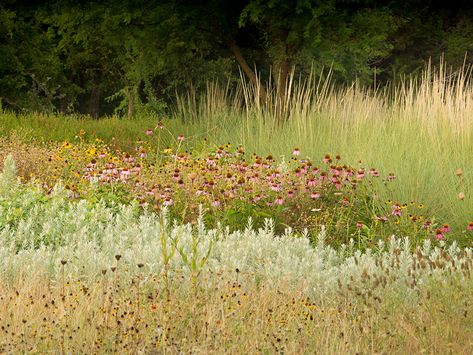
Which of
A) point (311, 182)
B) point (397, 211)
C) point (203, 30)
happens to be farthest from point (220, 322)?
point (203, 30)

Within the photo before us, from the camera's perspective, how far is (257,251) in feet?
17.8

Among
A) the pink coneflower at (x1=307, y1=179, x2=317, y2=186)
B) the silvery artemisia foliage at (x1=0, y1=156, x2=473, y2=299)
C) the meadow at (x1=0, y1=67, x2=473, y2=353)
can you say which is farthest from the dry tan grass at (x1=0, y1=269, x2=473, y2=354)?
the pink coneflower at (x1=307, y1=179, x2=317, y2=186)

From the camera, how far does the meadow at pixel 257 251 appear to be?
384cm

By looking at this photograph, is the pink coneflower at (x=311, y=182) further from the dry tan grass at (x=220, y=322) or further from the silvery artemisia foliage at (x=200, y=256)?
the dry tan grass at (x=220, y=322)

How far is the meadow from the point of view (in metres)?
3.84

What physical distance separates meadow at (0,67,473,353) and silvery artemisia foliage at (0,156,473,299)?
0.06 feet

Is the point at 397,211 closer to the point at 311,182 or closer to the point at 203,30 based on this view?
the point at 311,182

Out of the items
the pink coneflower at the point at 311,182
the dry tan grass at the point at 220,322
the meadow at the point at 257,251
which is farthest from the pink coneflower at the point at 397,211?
the dry tan grass at the point at 220,322

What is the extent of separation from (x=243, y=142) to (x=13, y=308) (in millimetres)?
7615

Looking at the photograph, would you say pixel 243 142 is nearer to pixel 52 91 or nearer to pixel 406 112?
pixel 406 112

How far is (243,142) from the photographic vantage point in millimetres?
11375

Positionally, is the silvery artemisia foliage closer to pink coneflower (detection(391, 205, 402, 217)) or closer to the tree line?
pink coneflower (detection(391, 205, 402, 217))

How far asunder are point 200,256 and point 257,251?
1.32 ft

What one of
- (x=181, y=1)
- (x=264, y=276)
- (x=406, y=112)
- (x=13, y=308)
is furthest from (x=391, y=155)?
(x=181, y=1)
